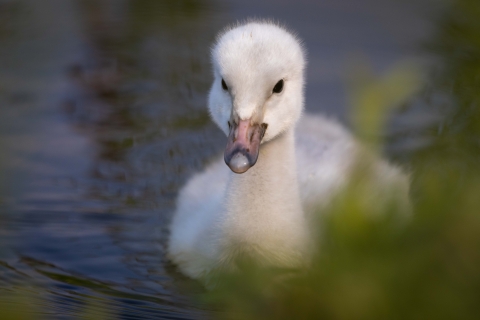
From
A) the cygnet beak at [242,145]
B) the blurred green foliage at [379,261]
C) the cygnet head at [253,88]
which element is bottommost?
the blurred green foliage at [379,261]

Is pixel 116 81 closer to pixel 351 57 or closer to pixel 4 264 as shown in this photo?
pixel 4 264

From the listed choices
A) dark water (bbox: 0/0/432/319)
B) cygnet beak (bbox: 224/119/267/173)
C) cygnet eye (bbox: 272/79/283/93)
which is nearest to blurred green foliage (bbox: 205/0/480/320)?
dark water (bbox: 0/0/432/319)

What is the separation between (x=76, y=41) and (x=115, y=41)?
0.38m

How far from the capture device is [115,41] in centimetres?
767

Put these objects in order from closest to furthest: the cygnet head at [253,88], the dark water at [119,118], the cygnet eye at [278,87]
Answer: the cygnet head at [253,88] → the cygnet eye at [278,87] → the dark water at [119,118]

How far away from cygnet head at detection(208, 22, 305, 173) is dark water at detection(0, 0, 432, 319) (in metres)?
0.65

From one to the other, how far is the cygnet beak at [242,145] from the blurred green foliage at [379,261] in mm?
1874

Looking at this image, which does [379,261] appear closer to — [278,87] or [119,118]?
[278,87]

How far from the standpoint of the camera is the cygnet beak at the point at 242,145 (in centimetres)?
316

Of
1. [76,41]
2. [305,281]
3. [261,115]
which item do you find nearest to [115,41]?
[76,41]

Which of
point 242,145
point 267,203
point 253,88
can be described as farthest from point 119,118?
point 242,145

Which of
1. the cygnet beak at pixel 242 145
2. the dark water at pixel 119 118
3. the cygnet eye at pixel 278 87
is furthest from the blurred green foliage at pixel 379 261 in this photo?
the cygnet eye at pixel 278 87

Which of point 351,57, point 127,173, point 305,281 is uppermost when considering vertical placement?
point 127,173

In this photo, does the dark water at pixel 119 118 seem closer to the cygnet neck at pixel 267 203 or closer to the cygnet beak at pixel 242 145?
the cygnet neck at pixel 267 203
